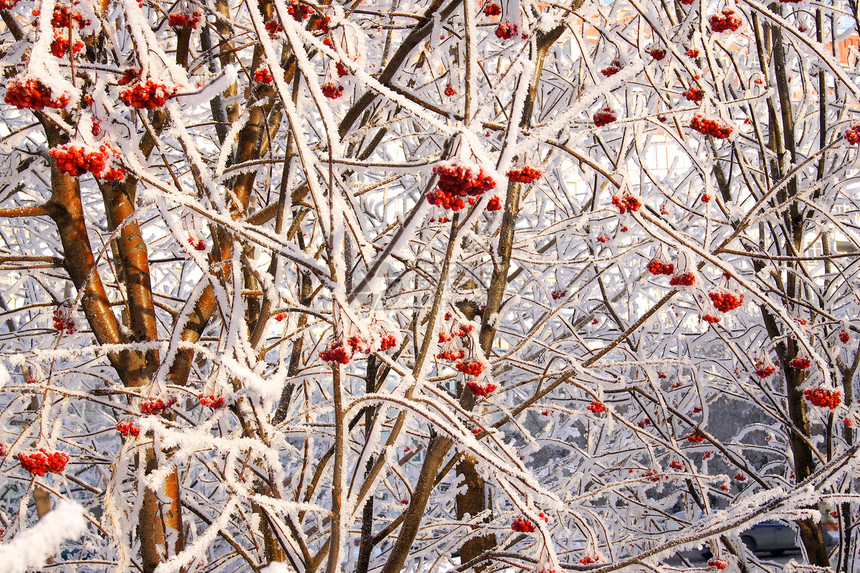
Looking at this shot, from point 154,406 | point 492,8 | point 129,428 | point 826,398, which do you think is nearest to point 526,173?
point 492,8

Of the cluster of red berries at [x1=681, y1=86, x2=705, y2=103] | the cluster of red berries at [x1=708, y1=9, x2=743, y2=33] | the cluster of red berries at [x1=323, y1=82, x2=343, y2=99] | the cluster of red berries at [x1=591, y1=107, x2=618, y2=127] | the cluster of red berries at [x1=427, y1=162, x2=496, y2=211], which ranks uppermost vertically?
the cluster of red berries at [x1=708, y1=9, x2=743, y2=33]

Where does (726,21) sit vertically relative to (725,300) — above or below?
above

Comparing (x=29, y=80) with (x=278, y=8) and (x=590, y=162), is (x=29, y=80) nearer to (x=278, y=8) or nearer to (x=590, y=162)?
(x=278, y=8)

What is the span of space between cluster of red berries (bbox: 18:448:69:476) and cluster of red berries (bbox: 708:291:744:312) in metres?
2.35

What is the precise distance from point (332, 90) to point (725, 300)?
1.67m

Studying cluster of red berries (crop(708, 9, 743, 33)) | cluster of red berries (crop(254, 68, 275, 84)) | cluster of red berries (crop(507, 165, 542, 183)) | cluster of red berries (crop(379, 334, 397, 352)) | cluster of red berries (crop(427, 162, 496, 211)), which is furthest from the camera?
cluster of red berries (crop(708, 9, 743, 33))

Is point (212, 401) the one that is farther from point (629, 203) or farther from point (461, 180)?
point (629, 203)

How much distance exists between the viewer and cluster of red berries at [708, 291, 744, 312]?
2.34 metres

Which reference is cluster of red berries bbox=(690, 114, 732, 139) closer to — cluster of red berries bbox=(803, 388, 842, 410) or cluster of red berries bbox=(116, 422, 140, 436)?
cluster of red berries bbox=(803, 388, 842, 410)

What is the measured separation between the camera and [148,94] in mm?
1351

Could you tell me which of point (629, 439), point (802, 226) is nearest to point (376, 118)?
point (802, 226)

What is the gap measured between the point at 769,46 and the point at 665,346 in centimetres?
232

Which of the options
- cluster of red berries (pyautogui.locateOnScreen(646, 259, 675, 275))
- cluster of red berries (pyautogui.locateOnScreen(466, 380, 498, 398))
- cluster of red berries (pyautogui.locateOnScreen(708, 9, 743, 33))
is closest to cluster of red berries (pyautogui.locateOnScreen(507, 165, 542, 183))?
cluster of red berries (pyautogui.locateOnScreen(466, 380, 498, 398))

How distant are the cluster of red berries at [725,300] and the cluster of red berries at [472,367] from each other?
3.37ft
